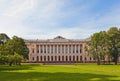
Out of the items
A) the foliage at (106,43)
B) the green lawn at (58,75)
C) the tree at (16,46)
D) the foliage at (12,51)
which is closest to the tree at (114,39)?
the foliage at (106,43)

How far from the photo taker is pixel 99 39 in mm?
110750

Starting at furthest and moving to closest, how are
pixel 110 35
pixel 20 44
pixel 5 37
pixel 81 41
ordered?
pixel 81 41 < pixel 5 37 < pixel 110 35 < pixel 20 44

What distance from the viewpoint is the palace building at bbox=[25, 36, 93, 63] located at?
168 metres

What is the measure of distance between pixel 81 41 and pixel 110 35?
5889 centimetres

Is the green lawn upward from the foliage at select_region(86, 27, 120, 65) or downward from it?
downward

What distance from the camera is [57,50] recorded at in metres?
169

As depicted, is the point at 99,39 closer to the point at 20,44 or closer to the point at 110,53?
the point at 110,53

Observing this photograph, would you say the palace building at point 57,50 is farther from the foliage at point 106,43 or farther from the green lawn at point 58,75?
the green lawn at point 58,75

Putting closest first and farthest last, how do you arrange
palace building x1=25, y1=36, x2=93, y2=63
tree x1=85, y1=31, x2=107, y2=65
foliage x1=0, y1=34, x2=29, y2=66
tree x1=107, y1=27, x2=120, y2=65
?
foliage x1=0, y1=34, x2=29, y2=66 < tree x1=107, y1=27, x2=120, y2=65 < tree x1=85, y1=31, x2=107, y2=65 < palace building x1=25, y1=36, x2=93, y2=63

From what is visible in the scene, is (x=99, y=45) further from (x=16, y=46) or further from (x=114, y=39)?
(x=16, y=46)

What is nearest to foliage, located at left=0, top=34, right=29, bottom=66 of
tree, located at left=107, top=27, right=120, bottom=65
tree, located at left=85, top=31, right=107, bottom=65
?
tree, located at left=85, top=31, right=107, bottom=65

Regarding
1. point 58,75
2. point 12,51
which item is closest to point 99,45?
point 12,51

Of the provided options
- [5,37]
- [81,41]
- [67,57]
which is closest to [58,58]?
[67,57]

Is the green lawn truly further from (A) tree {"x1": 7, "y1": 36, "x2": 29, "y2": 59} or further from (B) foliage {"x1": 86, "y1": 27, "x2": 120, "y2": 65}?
(B) foliage {"x1": 86, "y1": 27, "x2": 120, "y2": 65}
